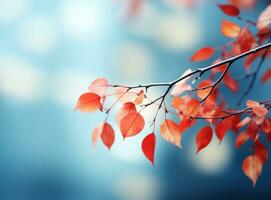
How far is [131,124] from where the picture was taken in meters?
0.75

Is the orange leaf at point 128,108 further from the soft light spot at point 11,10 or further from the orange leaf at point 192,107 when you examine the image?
the soft light spot at point 11,10

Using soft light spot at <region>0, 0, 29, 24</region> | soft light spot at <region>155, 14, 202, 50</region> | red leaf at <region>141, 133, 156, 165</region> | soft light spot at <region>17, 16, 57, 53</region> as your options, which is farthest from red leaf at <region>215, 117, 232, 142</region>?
soft light spot at <region>0, 0, 29, 24</region>

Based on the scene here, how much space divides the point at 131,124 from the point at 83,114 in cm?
115

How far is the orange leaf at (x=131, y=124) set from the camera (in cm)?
74

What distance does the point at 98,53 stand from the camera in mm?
1896

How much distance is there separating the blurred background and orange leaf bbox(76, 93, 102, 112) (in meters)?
1.09

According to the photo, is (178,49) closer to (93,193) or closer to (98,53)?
(98,53)

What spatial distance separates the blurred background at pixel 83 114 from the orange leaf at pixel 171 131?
1090 mm

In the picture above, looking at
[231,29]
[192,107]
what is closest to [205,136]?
[192,107]

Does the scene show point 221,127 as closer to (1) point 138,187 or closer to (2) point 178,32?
(1) point 138,187

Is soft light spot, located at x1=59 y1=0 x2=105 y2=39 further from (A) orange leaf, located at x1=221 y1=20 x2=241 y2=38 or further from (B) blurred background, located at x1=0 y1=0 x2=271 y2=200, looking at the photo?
(A) orange leaf, located at x1=221 y1=20 x2=241 y2=38

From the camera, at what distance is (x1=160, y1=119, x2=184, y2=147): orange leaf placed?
30.4 inches

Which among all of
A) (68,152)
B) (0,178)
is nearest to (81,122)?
(68,152)

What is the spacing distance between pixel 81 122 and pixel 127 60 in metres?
0.46
